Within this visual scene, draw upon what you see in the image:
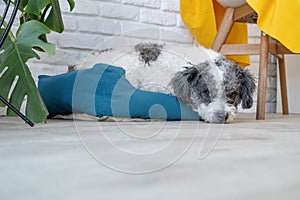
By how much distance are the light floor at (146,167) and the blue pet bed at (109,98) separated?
476 millimetres

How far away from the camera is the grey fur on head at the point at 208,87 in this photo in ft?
4.67

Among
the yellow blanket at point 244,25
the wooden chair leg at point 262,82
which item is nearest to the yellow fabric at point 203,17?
the yellow blanket at point 244,25

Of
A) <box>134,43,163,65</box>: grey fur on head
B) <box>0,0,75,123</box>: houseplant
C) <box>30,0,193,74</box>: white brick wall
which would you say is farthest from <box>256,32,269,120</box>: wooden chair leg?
<box>0,0,75,123</box>: houseplant

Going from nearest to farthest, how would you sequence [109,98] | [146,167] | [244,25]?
1. [146,167]
2. [109,98]
3. [244,25]

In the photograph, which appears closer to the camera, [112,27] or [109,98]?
[109,98]

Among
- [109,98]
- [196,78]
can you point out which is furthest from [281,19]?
[109,98]

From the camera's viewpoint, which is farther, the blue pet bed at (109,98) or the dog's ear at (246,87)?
the dog's ear at (246,87)

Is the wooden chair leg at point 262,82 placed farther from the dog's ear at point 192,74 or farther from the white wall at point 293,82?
the white wall at point 293,82

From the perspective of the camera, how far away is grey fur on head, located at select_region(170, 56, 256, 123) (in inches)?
56.1

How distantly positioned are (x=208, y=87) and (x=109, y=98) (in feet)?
1.16

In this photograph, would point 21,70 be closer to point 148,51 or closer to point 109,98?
point 109,98

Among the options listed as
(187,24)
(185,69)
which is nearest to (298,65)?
(187,24)

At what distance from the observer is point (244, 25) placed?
7.46 ft

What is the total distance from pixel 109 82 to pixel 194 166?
0.85m
